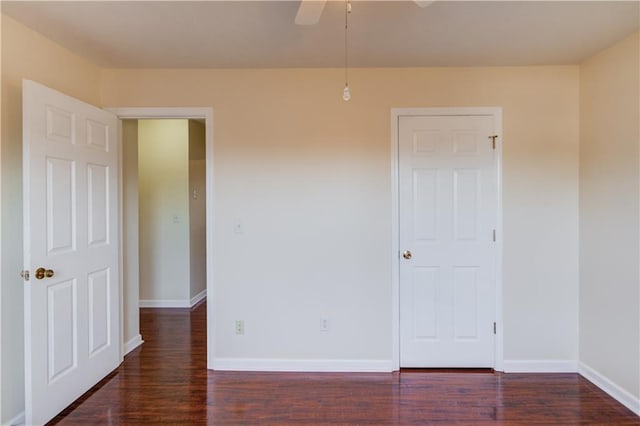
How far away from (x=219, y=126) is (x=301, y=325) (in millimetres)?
1744

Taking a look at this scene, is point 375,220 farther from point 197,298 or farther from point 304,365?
point 197,298

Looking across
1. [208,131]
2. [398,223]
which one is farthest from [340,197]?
A: [208,131]

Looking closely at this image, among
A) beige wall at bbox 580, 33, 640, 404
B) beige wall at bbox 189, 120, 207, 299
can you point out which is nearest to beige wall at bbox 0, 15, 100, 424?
beige wall at bbox 189, 120, 207, 299

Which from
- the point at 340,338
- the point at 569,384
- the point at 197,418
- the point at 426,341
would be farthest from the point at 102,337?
the point at 569,384

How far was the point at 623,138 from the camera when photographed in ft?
7.82

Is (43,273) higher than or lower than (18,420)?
higher

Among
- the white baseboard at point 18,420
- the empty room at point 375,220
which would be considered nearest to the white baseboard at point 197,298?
the empty room at point 375,220

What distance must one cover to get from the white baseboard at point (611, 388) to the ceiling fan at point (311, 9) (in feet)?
9.00

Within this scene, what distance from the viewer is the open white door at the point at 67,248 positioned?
206 centimetres

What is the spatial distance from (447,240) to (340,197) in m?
0.93

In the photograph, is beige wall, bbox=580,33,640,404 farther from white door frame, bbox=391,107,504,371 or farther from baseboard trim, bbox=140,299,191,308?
baseboard trim, bbox=140,299,191,308

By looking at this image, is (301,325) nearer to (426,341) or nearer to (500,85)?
(426,341)

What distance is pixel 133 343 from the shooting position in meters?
3.33

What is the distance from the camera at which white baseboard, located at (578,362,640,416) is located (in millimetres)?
2307
